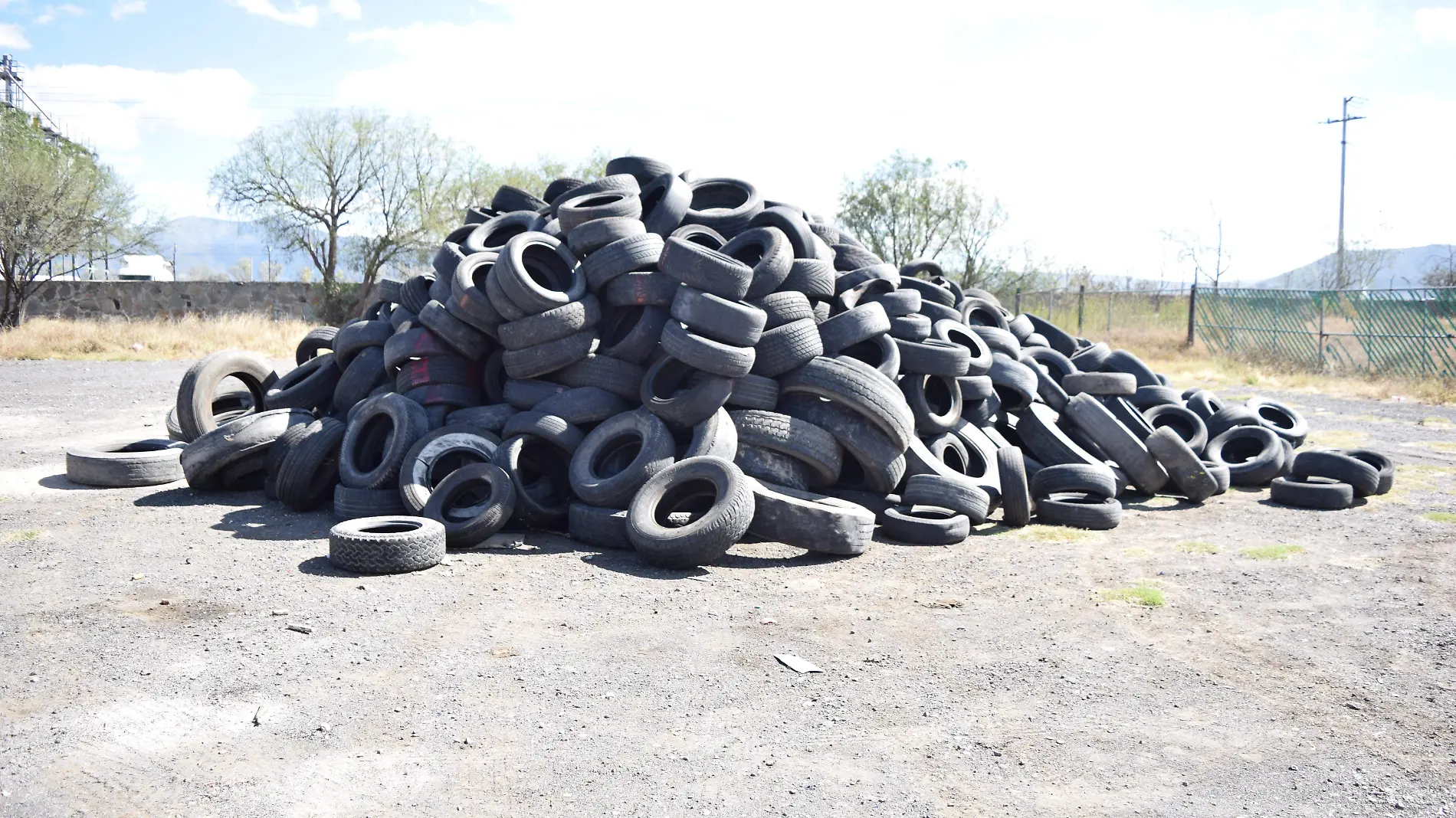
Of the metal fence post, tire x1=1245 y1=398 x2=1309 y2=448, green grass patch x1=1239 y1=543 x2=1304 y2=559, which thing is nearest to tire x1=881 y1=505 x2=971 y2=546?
green grass patch x1=1239 y1=543 x2=1304 y2=559

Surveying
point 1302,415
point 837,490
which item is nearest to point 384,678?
point 837,490

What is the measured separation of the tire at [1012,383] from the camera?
10.1 m

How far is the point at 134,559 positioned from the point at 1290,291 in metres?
25.3

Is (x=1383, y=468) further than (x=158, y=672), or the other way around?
(x=1383, y=468)

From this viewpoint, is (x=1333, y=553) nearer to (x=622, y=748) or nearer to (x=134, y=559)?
(x=622, y=748)

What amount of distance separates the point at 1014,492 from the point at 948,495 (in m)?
0.69

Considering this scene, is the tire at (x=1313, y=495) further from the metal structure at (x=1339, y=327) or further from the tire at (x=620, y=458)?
the metal structure at (x=1339, y=327)

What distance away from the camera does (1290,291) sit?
24.2m

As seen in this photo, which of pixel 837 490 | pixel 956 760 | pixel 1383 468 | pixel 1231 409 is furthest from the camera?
pixel 1231 409

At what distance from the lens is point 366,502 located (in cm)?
809

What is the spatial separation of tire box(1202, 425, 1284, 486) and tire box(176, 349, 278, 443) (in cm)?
1067

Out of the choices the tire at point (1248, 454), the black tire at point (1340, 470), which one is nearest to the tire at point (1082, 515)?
the tire at point (1248, 454)

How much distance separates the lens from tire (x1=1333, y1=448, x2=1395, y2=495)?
33.1ft

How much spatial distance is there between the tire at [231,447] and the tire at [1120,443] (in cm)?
757
